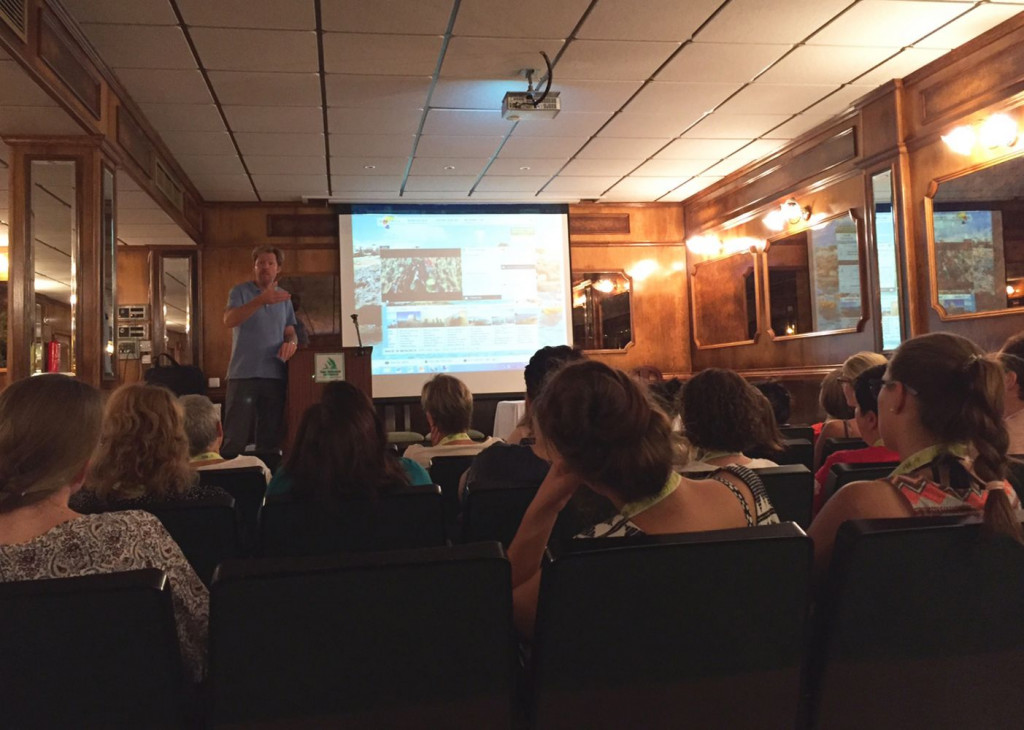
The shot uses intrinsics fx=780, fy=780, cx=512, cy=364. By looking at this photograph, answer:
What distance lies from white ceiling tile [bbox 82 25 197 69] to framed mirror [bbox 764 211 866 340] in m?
4.86

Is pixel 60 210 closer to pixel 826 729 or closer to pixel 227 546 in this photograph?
pixel 227 546

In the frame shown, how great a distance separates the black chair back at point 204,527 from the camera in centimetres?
177

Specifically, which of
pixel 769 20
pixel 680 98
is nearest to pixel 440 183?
pixel 680 98

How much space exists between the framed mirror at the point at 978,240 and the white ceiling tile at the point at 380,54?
3445 mm

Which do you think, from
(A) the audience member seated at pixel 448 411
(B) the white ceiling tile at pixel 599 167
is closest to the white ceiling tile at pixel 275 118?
(B) the white ceiling tile at pixel 599 167

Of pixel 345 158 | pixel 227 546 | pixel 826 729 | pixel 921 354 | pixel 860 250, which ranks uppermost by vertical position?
pixel 345 158

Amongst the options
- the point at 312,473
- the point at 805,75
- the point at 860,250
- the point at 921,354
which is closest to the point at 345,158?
the point at 805,75

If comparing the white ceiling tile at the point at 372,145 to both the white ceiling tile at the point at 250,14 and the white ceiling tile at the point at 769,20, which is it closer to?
the white ceiling tile at the point at 250,14

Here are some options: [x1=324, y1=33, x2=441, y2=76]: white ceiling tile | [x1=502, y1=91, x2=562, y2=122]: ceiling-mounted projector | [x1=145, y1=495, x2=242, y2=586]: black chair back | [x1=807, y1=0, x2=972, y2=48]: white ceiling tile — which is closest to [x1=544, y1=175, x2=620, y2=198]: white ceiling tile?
[x1=502, y1=91, x2=562, y2=122]: ceiling-mounted projector

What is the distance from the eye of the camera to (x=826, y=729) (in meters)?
1.19

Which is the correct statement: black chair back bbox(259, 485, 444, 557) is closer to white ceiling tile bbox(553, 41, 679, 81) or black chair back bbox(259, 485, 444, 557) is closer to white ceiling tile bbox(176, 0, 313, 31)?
white ceiling tile bbox(176, 0, 313, 31)

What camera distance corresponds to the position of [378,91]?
5.20 m

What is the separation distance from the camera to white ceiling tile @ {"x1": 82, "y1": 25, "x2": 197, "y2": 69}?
13.9ft

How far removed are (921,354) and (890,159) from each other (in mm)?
4802
